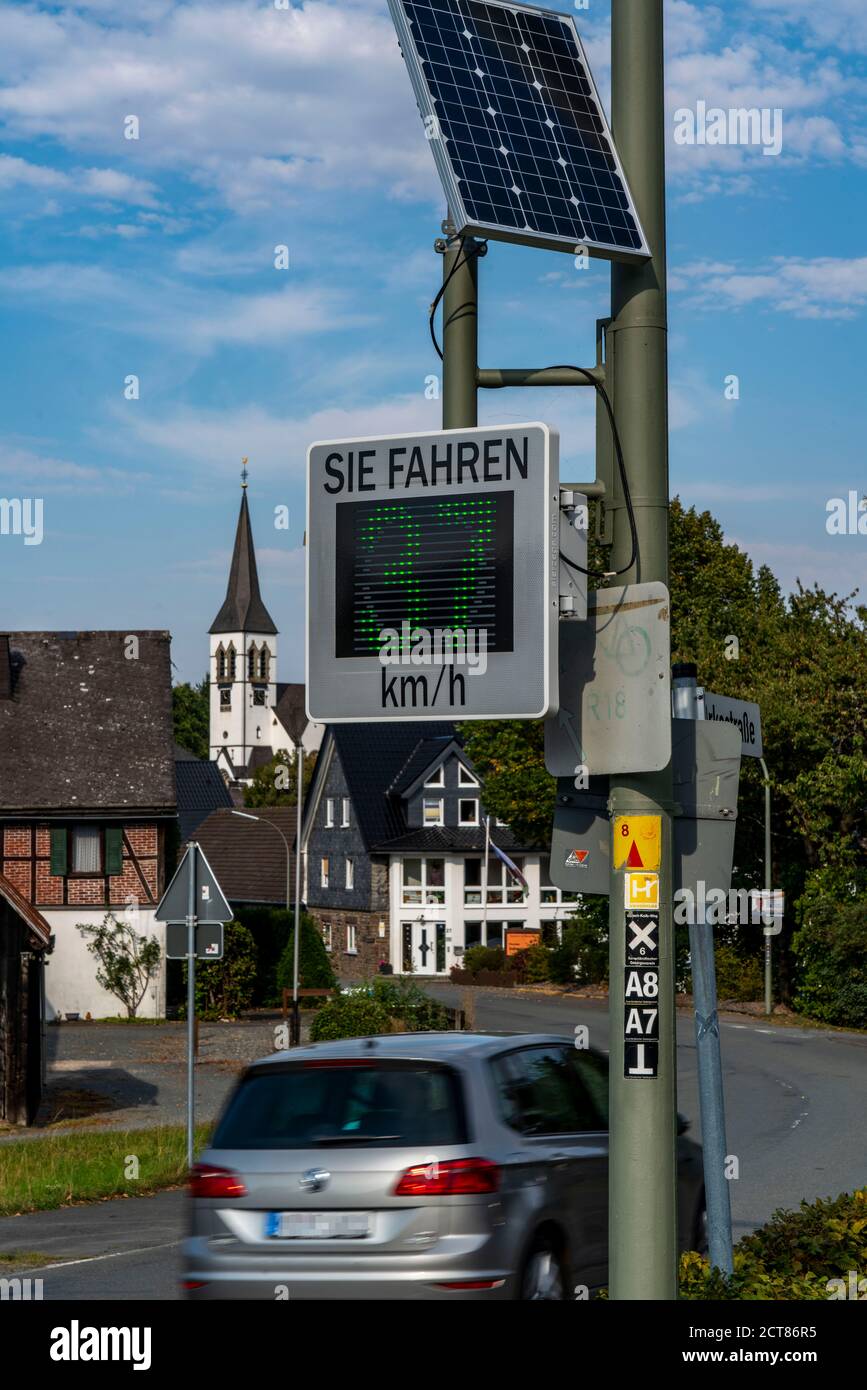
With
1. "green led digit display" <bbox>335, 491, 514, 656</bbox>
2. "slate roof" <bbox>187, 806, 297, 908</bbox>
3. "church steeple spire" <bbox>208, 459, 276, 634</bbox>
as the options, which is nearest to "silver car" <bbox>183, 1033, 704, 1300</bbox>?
"green led digit display" <bbox>335, 491, 514, 656</bbox>

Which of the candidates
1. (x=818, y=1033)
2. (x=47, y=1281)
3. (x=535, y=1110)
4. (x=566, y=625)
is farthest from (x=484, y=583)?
(x=818, y=1033)

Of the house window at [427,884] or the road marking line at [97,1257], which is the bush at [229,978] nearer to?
the house window at [427,884]

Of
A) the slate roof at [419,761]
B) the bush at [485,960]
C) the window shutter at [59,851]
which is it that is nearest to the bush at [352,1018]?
the window shutter at [59,851]

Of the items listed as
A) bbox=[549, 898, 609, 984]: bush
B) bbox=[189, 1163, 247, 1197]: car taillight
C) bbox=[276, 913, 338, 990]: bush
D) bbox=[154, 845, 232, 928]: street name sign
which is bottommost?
bbox=[549, 898, 609, 984]: bush

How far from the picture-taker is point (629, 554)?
577 centimetres

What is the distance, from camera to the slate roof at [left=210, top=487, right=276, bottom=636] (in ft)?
555

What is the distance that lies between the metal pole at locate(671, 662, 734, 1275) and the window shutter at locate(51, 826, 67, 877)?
39.8 m

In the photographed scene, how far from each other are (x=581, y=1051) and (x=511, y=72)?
18.5 feet

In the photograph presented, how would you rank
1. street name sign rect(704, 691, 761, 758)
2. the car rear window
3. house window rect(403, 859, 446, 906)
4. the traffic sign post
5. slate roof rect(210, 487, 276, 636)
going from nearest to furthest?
1. street name sign rect(704, 691, 761, 758)
2. the car rear window
3. the traffic sign post
4. house window rect(403, 859, 446, 906)
5. slate roof rect(210, 487, 276, 636)

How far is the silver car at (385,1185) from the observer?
8.06 meters

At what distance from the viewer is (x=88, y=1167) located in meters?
19.2

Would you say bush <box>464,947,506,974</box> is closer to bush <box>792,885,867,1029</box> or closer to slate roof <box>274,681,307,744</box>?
bush <box>792,885,867,1029</box>
